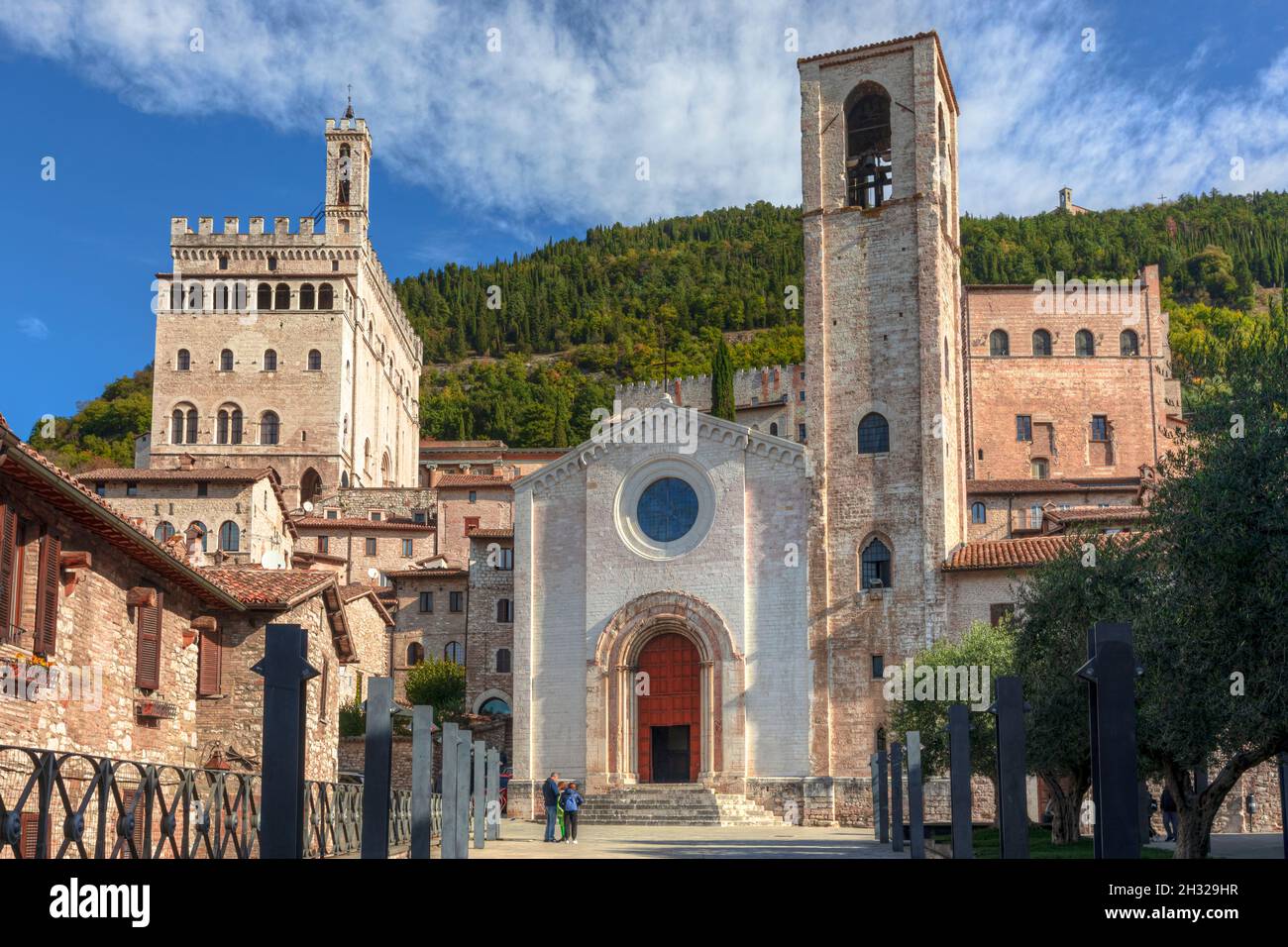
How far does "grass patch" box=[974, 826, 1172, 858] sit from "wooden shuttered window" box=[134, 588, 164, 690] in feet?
47.0

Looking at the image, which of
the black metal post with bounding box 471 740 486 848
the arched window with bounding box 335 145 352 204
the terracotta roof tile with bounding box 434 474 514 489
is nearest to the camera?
the black metal post with bounding box 471 740 486 848

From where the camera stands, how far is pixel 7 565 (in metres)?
16.7

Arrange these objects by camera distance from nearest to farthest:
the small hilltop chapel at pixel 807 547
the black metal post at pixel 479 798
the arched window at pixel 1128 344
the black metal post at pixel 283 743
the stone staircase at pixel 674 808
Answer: the black metal post at pixel 283 743 → the black metal post at pixel 479 798 → the stone staircase at pixel 674 808 → the small hilltop chapel at pixel 807 547 → the arched window at pixel 1128 344

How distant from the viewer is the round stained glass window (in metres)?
48.1

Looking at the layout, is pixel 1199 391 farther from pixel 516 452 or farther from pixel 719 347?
pixel 516 452

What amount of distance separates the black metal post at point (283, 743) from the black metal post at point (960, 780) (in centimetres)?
961

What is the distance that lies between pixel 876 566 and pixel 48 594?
32.0m

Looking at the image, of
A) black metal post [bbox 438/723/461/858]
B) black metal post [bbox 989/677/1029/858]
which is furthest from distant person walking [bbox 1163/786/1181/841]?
black metal post [bbox 989/677/1029/858]

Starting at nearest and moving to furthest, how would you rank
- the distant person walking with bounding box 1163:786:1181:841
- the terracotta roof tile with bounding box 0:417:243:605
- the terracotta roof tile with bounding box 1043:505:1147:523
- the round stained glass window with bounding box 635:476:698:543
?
the terracotta roof tile with bounding box 0:417:243:605 < the distant person walking with bounding box 1163:786:1181:841 < the round stained glass window with bounding box 635:476:698:543 < the terracotta roof tile with bounding box 1043:505:1147:523

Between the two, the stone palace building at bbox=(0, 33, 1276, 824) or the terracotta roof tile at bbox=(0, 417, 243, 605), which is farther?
the stone palace building at bbox=(0, 33, 1276, 824)

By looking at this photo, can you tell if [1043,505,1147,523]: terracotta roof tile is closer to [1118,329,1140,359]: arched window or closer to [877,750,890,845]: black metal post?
[877,750,890,845]: black metal post

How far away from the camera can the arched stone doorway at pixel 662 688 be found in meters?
45.8

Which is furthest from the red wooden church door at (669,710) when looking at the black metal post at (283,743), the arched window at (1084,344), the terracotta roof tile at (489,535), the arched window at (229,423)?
the arched window at (229,423)

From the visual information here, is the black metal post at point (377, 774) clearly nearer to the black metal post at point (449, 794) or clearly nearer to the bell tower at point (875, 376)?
the black metal post at point (449, 794)
